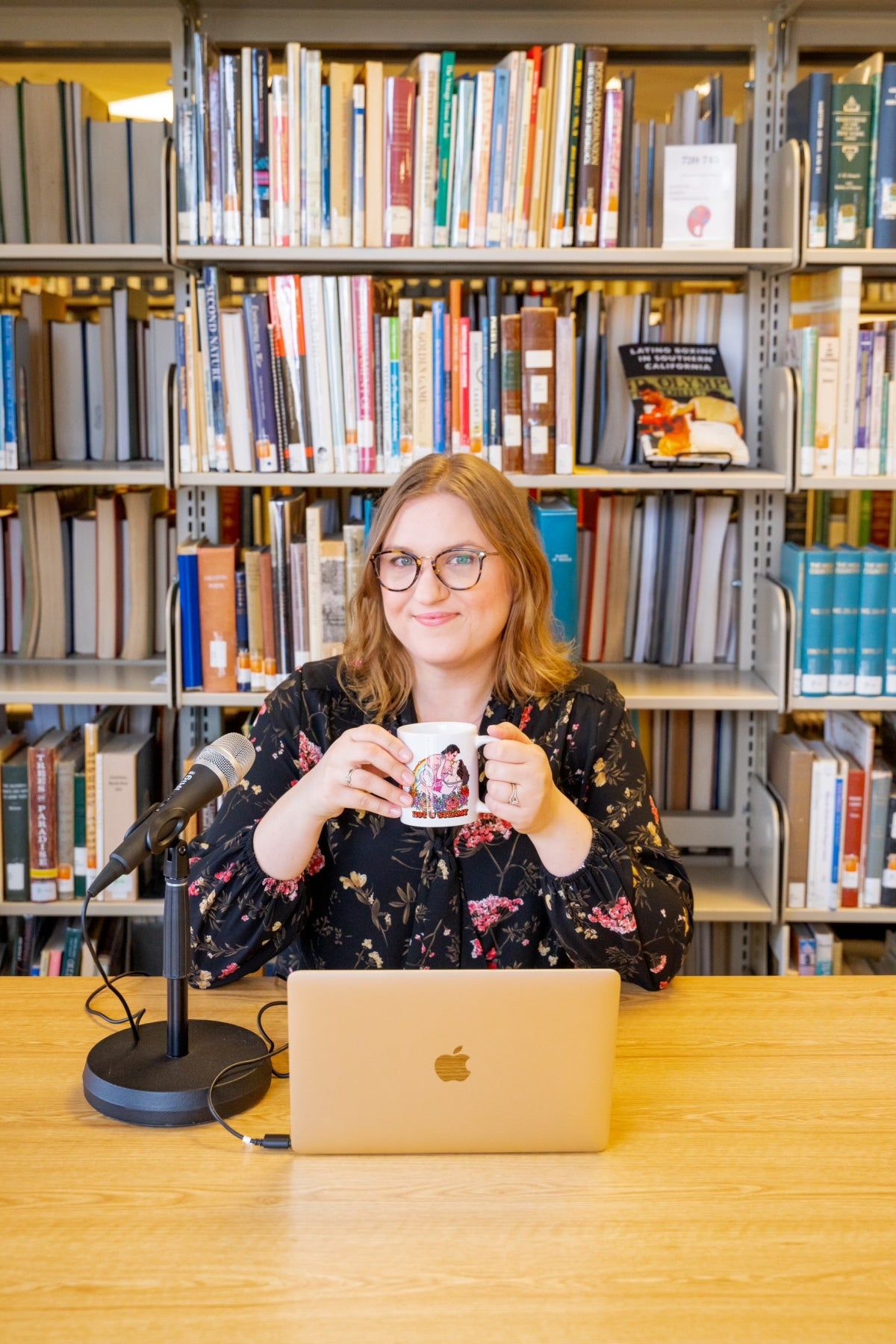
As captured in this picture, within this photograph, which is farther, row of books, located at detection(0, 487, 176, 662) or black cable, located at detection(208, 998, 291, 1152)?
row of books, located at detection(0, 487, 176, 662)

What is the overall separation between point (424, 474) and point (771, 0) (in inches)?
59.7

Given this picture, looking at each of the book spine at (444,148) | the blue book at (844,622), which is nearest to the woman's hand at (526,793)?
the blue book at (844,622)

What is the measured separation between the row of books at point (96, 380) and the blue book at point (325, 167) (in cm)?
45

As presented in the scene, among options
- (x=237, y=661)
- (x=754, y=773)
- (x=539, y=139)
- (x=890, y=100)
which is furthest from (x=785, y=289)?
(x=237, y=661)

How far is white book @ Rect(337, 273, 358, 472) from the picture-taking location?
8.12 ft

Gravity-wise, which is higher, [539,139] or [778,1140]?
[539,139]

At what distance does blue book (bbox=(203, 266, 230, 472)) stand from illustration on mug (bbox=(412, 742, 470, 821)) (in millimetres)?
1448

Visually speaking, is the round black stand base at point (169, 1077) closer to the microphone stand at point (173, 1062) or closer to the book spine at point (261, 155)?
the microphone stand at point (173, 1062)

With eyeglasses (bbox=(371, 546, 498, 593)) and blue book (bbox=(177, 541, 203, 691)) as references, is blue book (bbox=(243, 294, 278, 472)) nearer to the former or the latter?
blue book (bbox=(177, 541, 203, 691))

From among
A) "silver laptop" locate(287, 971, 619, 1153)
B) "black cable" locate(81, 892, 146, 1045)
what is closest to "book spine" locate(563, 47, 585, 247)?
"black cable" locate(81, 892, 146, 1045)

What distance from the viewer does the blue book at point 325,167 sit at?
7.97 ft

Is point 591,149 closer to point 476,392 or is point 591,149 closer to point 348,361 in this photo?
point 476,392

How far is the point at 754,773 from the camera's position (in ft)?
9.20

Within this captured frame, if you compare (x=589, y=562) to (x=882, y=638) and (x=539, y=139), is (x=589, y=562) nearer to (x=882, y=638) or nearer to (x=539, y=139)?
(x=882, y=638)
